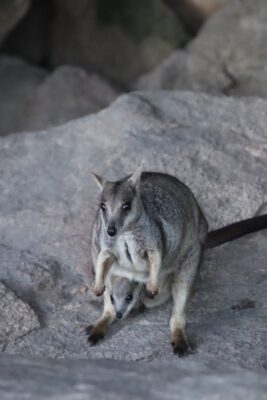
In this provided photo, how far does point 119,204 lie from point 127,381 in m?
1.57

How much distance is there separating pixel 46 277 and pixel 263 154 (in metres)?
1.72

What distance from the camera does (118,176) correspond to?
20.6ft

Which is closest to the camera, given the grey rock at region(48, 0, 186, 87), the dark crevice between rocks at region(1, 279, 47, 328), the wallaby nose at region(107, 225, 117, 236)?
the wallaby nose at region(107, 225, 117, 236)

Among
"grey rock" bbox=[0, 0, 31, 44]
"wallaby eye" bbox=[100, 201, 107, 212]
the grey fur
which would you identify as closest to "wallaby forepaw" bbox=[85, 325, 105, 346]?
the grey fur

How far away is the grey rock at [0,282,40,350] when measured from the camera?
5141 mm

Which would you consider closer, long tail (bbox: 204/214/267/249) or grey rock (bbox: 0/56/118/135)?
long tail (bbox: 204/214/267/249)

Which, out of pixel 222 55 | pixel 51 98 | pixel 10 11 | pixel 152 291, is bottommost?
pixel 51 98

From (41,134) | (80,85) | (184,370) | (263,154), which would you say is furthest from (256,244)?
(80,85)

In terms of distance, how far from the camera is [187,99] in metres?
7.05

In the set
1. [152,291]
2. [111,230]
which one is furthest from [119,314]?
[111,230]

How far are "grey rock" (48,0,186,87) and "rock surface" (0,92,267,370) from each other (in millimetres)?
3008

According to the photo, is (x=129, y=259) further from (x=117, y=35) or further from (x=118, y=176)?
(x=117, y=35)

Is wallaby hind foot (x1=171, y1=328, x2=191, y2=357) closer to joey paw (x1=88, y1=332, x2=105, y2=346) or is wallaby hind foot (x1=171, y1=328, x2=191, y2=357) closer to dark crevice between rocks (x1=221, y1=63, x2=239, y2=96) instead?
joey paw (x1=88, y1=332, x2=105, y2=346)

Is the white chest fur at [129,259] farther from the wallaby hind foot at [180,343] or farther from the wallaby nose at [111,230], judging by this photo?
the wallaby hind foot at [180,343]
